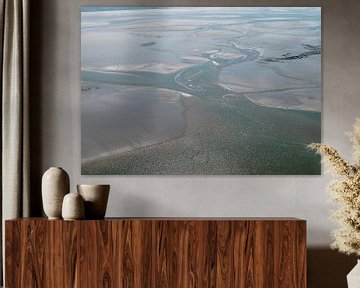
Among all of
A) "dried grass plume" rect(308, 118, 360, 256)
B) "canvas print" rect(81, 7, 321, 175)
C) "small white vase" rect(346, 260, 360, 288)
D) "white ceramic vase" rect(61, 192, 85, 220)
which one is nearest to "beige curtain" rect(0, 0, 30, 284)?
"canvas print" rect(81, 7, 321, 175)

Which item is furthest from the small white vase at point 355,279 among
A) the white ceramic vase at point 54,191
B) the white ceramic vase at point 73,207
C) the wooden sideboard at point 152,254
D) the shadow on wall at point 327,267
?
the white ceramic vase at point 54,191

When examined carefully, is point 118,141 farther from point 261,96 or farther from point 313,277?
point 313,277

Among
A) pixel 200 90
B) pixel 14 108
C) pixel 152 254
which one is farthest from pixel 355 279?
pixel 14 108

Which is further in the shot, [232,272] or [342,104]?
[342,104]

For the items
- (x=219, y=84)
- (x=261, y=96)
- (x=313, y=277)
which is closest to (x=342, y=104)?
Result: (x=261, y=96)

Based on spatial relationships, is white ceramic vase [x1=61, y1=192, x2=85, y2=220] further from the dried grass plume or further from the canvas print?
the dried grass plume

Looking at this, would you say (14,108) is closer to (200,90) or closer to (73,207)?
(73,207)
